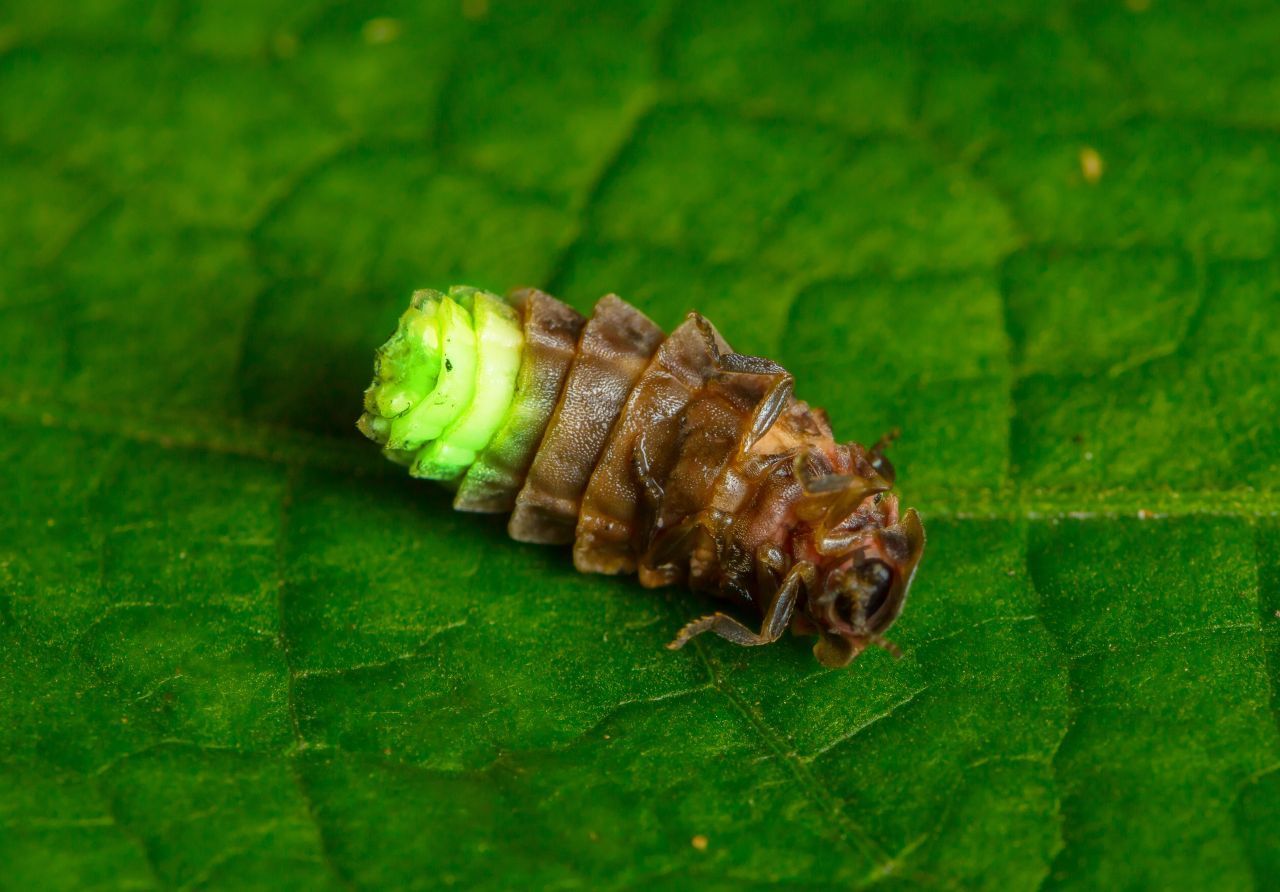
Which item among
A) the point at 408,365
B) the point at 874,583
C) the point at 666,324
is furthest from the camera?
the point at 666,324

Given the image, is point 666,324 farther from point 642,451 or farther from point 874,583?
point 874,583

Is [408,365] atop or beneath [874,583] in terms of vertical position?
atop

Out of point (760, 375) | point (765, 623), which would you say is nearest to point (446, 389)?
point (760, 375)

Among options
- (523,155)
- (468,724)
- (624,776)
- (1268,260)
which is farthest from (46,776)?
(1268,260)

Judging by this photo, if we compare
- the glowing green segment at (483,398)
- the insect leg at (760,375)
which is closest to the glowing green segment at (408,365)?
the glowing green segment at (483,398)

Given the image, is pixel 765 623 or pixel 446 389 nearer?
pixel 765 623

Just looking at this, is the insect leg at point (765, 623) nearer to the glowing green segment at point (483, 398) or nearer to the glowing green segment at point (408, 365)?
the glowing green segment at point (483, 398)

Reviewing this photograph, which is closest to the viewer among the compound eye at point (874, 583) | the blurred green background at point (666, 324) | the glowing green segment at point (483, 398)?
the blurred green background at point (666, 324)
